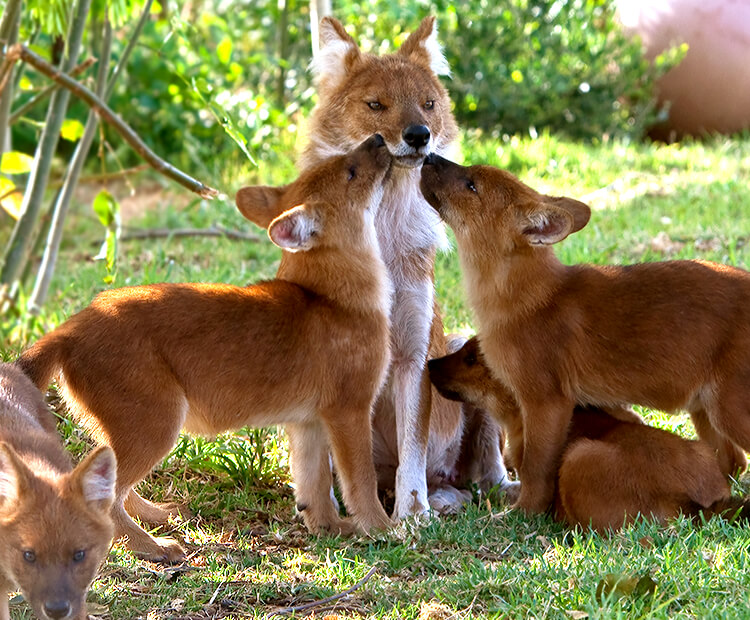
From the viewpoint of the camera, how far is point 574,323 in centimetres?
507

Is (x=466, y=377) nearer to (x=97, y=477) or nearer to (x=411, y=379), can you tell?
(x=411, y=379)

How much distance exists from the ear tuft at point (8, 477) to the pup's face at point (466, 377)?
2444mm

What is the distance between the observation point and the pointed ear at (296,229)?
4840 millimetres

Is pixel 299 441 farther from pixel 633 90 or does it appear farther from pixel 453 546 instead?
pixel 633 90

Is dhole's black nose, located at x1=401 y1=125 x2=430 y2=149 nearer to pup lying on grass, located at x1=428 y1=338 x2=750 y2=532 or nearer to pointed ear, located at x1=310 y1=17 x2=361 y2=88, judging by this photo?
pointed ear, located at x1=310 y1=17 x2=361 y2=88

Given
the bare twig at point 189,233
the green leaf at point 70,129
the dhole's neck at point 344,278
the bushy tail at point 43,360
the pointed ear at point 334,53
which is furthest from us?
the bare twig at point 189,233

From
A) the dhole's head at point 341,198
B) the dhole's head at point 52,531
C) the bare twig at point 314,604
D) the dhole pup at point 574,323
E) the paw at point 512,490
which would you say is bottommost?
the bare twig at point 314,604

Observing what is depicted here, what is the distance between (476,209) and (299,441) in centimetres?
145

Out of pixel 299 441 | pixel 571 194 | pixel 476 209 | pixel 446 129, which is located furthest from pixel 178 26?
pixel 571 194

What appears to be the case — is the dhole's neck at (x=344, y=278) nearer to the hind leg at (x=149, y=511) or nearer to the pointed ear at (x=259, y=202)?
the pointed ear at (x=259, y=202)

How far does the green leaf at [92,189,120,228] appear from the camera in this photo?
6.50 m

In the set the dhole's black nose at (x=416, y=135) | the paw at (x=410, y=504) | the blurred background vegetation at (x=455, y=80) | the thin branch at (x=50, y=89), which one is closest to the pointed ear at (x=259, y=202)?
the dhole's black nose at (x=416, y=135)

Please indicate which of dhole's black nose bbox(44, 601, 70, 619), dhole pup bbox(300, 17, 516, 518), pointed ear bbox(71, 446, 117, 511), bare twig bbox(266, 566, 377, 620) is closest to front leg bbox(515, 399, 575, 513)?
dhole pup bbox(300, 17, 516, 518)

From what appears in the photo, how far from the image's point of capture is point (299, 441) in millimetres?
5273
